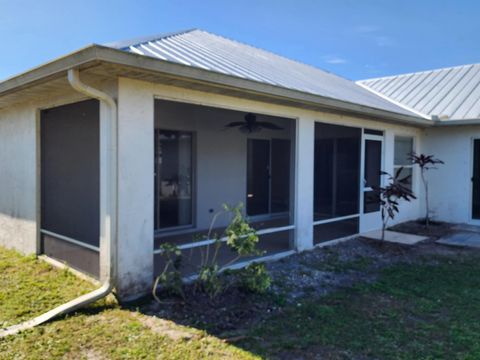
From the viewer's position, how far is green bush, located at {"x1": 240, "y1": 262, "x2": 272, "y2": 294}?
4289mm

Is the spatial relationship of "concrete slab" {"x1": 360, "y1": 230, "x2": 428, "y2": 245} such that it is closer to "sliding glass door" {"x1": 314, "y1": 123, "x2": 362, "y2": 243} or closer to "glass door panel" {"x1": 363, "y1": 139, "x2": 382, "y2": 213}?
"sliding glass door" {"x1": 314, "y1": 123, "x2": 362, "y2": 243}

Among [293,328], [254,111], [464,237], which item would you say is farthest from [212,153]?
[464,237]

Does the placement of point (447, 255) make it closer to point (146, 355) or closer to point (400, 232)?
point (400, 232)

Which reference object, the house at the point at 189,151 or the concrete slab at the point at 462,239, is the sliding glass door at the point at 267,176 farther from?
the concrete slab at the point at 462,239

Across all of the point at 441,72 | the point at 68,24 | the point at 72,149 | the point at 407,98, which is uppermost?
the point at 68,24

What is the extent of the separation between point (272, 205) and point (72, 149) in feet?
19.8

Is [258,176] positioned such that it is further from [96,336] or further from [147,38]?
[96,336]

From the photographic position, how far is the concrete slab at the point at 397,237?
7.56m

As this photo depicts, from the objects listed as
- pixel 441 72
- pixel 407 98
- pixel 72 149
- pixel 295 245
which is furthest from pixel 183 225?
pixel 441 72

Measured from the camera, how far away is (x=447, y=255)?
6520mm

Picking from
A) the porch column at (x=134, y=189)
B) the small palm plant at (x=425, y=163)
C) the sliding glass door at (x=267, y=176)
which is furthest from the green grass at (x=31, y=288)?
the small palm plant at (x=425, y=163)

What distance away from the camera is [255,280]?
14.1ft

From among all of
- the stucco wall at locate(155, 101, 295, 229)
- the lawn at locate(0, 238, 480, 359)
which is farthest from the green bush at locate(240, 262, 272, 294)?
the stucco wall at locate(155, 101, 295, 229)

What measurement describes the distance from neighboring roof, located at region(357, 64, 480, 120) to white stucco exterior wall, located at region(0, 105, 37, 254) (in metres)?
9.02
